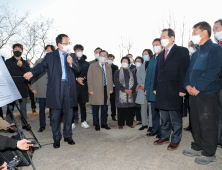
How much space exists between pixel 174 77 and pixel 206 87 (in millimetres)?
715

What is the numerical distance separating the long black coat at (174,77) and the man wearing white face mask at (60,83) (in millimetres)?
1807

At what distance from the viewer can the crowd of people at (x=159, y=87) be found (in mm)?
2822

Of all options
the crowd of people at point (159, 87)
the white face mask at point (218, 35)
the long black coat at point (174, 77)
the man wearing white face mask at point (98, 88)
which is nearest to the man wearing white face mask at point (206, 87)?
the crowd of people at point (159, 87)

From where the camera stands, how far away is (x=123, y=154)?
3.14 meters

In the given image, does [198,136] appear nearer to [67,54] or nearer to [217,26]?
[217,26]

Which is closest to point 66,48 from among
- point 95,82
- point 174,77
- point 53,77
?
point 53,77

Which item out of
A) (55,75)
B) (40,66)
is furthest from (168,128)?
(40,66)

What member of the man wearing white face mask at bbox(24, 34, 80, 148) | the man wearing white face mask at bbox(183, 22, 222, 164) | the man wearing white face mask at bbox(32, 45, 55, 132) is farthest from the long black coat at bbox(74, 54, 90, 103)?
the man wearing white face mask at bbox(183, 22, 222, 164)

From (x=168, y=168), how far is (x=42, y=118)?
11.7 ft

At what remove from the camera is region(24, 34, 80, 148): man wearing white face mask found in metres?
3.63

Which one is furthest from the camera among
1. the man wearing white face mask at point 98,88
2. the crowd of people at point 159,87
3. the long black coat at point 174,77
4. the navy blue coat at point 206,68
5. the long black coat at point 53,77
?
the man wearing white face mask at point 98,88

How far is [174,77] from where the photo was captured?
3389 mm

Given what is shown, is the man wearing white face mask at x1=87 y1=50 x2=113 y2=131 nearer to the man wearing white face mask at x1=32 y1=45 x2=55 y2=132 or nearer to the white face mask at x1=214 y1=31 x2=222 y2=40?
the man wearing white face mask at x1=32 y1=45 x2=55 y2=132

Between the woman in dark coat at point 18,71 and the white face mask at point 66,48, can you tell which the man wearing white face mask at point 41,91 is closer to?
the woman in dark coat at point 18,71
